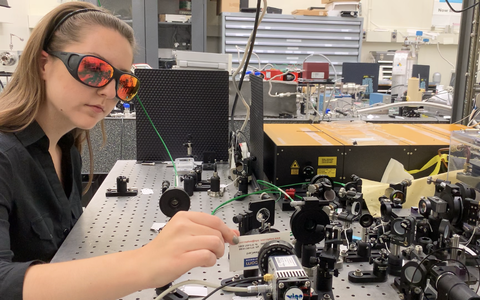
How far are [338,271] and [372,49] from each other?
19.9 feet

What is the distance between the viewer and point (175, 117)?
5.19 ft

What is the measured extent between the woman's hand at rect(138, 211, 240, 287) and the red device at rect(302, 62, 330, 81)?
1857 millimetres

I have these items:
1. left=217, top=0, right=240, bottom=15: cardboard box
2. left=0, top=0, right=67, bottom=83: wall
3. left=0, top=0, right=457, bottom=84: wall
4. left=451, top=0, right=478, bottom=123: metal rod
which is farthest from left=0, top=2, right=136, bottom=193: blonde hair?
left=0, top=0, right=457, bottom=84: wall

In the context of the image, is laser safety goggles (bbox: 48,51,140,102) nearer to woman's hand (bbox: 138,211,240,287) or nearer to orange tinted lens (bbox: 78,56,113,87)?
orange tinted lens (bbox: 78,56,113,87)

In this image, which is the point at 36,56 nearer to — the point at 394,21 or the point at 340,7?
the point at 340,7

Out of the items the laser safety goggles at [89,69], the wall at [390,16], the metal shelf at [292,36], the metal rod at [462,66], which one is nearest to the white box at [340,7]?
the metal shelf at [292,36]

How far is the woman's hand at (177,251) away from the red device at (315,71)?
6.09 ft

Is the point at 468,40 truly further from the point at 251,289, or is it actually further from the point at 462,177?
the point at 251,289

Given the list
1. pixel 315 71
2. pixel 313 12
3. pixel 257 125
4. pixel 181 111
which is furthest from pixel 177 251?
pixel 313 12

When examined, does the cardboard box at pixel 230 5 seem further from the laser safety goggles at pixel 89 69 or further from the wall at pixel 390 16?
the laser safety goggles at pixel 89 69

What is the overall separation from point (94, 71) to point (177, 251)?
1.60 ft

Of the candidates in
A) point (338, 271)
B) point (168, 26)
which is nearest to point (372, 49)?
point (168, 26)

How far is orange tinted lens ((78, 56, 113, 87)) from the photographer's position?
2.73 ft

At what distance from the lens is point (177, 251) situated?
559 mm
